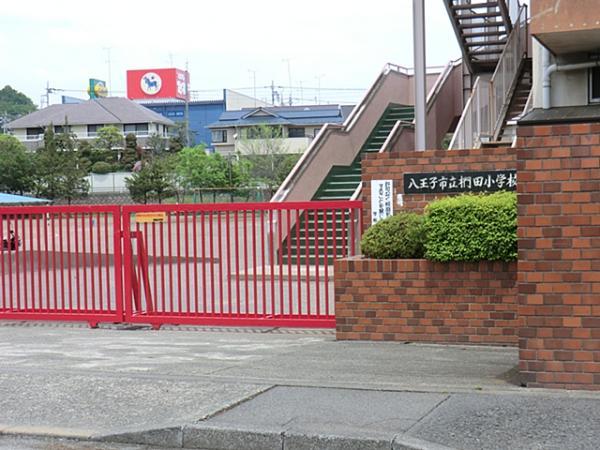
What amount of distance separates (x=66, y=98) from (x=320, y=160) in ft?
410

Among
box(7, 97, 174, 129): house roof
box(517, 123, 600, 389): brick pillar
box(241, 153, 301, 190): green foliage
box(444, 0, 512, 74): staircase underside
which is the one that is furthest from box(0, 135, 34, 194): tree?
box(517, 123, 600, 389): brick pillar

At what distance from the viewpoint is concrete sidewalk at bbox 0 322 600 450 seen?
19.0 ft

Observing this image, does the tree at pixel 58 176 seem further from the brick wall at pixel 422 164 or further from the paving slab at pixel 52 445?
the paving slab at pixel 52 445

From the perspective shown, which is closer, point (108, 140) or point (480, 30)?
point (480, 30)

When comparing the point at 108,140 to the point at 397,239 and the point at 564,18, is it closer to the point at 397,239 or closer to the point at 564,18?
the point at 397,239

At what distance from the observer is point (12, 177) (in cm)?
5956

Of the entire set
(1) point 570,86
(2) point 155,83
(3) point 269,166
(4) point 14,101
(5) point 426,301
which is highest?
(4) point 14,101

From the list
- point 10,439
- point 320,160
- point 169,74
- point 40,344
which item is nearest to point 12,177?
point 320,160

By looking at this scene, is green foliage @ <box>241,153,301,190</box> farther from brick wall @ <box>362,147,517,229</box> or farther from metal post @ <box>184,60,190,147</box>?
brick wall @ <box>362,147,517,229</box>

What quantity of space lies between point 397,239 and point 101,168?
6330 centimetres

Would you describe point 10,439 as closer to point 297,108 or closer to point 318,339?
point 318,339

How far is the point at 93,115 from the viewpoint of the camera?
3693 inches

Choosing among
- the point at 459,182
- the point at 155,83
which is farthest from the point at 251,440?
the point at 155,83

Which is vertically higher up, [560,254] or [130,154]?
[130,154]
